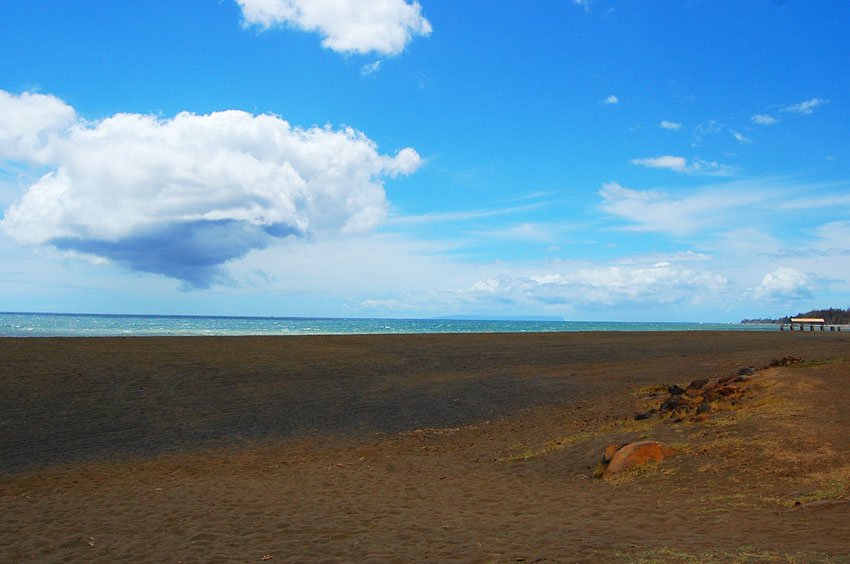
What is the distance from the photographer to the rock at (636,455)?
12406 mm

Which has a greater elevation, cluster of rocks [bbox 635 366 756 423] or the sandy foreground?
cluster of rocks [bbox 635 366 756 423]

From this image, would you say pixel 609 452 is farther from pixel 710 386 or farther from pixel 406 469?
pixel 710 386

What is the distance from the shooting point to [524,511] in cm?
1023

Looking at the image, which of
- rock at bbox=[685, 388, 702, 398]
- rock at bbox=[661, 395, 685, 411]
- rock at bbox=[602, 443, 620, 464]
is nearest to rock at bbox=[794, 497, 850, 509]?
rock at bbox=[602, 443, 620, 464]

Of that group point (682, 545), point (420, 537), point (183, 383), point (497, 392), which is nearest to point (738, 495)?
point (682, 545)

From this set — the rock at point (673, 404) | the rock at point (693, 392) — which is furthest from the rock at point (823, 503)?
the rock at point (693, 392)

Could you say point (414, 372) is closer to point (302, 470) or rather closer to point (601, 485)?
point (302, 470)

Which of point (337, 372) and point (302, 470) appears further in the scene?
point (337, 372)

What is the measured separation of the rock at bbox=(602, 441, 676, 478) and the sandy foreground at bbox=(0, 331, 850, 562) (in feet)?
0.88

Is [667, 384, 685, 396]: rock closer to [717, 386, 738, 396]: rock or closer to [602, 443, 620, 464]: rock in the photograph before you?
[717, 386, 738, 396]: rock

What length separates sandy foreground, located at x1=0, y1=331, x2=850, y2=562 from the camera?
8477 mm

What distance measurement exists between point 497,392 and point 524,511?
15.5 metres

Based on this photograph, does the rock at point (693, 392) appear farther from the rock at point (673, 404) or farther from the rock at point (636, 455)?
the rock at point (636, 455)

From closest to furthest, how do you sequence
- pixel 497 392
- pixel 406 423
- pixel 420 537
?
pixel 420 537
pixel 406 423
pixel 497 392
